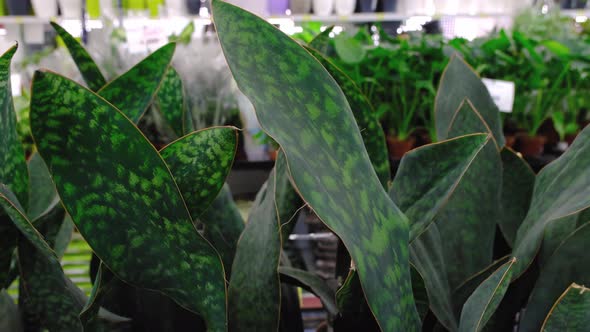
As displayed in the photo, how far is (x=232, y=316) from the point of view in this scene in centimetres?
32

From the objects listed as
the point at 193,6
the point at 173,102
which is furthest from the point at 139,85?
the point at 193,6

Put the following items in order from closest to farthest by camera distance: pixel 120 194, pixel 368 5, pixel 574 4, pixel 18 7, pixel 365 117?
pixel 120 194 → pixel 365 117 → pixel 18 7 → pixel 368 5 → pixel 574 4

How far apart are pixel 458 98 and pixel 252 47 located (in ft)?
0.82

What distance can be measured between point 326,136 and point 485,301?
109 millimetres

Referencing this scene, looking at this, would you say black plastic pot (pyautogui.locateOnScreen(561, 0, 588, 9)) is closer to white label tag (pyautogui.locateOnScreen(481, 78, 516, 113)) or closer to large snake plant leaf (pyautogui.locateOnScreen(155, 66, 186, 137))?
white label tag (pyautogui.locateOnScreen(481, 78, 516, 113))

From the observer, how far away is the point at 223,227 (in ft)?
1.30

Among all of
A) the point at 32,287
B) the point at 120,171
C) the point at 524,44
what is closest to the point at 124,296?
the point at 32,287

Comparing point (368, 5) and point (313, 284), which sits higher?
point (368, 5)

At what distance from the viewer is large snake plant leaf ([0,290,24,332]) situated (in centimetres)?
35

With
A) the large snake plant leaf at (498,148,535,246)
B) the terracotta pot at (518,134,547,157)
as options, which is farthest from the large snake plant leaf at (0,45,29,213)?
the terracotta pot at (518,134,547,157)

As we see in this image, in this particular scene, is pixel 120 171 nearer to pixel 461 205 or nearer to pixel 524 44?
pixel 461 205

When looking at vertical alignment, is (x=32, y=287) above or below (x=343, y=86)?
below

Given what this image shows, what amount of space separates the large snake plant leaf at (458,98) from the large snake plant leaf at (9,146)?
0.93 feet

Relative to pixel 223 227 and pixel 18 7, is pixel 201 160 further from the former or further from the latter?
pixel 18 7
